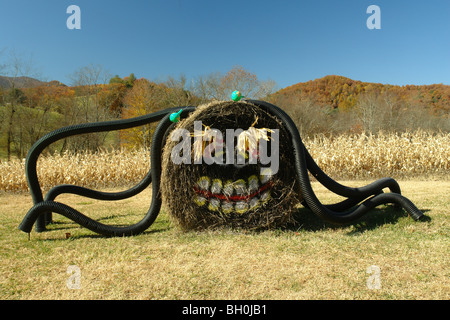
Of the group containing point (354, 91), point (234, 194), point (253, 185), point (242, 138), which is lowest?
point (234, 194)

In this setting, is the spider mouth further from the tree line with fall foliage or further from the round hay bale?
the tree line with fall foliage

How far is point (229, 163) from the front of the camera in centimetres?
468

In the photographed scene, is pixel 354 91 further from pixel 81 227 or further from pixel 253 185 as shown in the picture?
pixel 81 227

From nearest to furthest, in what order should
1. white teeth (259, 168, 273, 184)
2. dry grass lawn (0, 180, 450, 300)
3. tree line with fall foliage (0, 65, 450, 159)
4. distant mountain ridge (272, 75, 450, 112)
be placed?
dry grass lawn (0, 180, 450, 300) < white teeth (259, 168, 273, 184) < tree line with fall foliage (0, 65, 450, 159) < distant mountain ridge (272, 75, 450, 112)

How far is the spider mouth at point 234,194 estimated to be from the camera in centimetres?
446

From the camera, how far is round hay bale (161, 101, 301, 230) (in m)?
4.22

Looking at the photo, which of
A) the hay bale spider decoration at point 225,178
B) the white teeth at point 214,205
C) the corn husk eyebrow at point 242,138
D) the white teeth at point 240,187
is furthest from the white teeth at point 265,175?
the white teeth at point 214,205

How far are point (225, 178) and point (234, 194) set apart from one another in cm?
33

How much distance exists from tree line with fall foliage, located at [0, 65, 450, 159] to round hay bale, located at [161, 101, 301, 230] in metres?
10.4

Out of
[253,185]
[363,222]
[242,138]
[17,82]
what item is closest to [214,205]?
[253,185]

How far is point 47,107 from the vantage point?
20.1 m

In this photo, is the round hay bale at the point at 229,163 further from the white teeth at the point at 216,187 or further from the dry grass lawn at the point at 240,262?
the dry grass lawn at the point at 240,262

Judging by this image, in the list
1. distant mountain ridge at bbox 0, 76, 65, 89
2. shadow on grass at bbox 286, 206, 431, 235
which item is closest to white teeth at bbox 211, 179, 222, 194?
shadow on grass at bbox 286, 206, 431, 235
